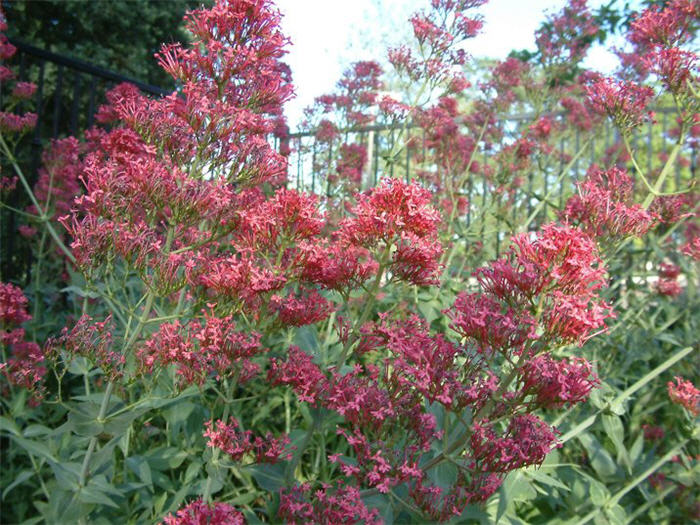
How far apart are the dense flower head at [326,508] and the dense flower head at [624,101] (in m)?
2.05

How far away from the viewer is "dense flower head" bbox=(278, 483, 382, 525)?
1.55m

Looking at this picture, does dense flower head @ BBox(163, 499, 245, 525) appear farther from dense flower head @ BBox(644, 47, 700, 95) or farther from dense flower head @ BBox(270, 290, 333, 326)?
dense flower head @ BBox(644, 47, 700, 95)

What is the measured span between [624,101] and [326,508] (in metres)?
2.19

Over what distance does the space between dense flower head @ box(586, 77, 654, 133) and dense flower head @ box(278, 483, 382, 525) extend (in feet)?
6.73

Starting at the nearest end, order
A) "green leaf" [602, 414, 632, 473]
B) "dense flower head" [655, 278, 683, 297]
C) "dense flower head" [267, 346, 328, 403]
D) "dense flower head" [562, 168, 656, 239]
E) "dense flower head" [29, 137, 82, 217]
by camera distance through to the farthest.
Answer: "dense flower head" [267, 346, 328, 403], "dense flower head" [562, 168, 656, 239], "green leaf" [602, 414, 632, 473], "dense flower head" [29, 137, 82, 217], "dense flower head" [655, 278, 683, 297]

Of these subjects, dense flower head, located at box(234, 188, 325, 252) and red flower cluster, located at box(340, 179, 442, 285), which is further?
dense flower head, located at box(234, 188, 325, 252)

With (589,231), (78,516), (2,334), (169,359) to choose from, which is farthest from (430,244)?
(2,334)

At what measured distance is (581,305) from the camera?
144 centimetres

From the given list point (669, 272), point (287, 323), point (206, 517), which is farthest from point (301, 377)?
point (669, 272)

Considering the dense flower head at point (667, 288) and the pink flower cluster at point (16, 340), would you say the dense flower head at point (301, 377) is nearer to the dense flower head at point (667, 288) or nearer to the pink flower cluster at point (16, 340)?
the pink flower cluster at point (16, 340)

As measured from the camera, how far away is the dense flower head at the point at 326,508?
1548 mm

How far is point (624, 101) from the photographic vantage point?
266 centimetres

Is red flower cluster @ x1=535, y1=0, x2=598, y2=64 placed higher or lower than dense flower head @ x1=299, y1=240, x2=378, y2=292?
higher

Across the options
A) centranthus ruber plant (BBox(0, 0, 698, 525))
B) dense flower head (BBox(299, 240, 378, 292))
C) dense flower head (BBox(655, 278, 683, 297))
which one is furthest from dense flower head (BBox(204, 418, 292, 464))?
dense flower head (BBox(655, 278, 683, 297))
